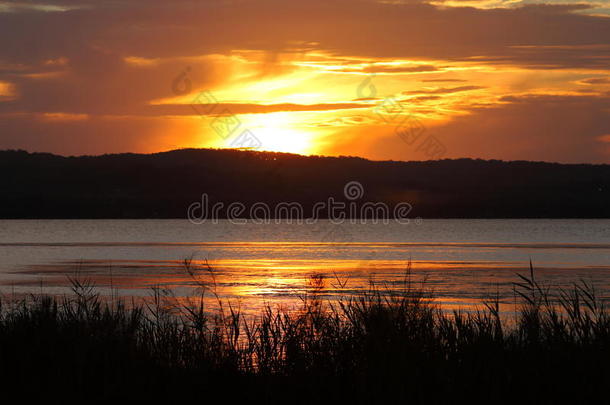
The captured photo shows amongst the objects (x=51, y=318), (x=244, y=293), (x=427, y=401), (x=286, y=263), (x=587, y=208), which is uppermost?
(x=587, y=208)

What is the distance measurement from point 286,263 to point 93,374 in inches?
1574

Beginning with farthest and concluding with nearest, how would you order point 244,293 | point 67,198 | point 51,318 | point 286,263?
1. point 67,198
2. point 286,263
3. point 244,293
4. point 51,318

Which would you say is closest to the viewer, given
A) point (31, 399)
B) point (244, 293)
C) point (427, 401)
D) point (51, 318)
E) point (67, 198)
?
point (427, 401)

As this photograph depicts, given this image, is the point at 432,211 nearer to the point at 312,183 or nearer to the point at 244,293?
the point at 312,183

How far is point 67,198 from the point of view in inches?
7539

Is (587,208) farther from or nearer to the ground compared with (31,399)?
farther from the ground

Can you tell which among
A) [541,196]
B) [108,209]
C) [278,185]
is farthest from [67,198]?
[541,196]

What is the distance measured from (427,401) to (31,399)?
15.5ft

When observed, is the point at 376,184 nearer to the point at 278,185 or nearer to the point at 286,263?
the point at 278,185

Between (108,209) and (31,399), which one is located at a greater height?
(108,209)

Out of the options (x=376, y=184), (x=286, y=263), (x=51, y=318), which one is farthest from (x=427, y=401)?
(x=376, y=184)

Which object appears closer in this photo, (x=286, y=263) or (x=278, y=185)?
(x=286, y=263)

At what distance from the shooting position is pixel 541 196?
18850 centimetres

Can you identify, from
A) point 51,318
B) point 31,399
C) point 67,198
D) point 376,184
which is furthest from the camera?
point 67,198
